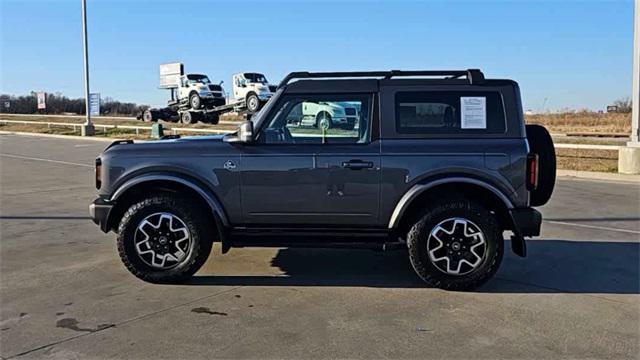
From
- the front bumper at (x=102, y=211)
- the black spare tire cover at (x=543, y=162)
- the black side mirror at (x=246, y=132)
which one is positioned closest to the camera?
the black side mirror at (x=246, y=132)

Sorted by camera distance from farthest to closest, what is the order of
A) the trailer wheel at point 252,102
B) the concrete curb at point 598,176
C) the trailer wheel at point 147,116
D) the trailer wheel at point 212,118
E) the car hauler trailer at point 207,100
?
the trailer wheel at point 147,116, the trailer wheel at point 212,118, the car hauler trailer at point 207,100, the trailer wheel at point 252,102, the concrete curb at point 598,176

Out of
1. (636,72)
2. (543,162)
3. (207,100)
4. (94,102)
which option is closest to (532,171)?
(543,162)

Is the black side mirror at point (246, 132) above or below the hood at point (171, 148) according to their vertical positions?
above

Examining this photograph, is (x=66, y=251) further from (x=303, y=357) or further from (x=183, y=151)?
(x=303, y=357)

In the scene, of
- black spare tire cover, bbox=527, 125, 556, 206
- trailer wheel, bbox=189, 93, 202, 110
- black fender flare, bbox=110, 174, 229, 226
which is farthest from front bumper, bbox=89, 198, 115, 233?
trailer wheel, bbox=189, 93, 202, 110

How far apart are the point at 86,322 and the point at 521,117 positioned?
13.2ft

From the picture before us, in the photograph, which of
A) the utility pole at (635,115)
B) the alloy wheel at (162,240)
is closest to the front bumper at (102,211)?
the alloy wheel at (162,240)

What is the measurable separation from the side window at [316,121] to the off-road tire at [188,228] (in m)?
0.96

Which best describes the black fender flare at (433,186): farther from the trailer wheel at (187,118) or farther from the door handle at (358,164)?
the trailer wheel at (187,118)

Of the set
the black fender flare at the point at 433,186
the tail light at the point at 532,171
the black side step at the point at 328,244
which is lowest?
the black side step at the point at 328,244

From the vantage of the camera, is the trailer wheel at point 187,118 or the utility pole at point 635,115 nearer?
the utility pole at point 635,115

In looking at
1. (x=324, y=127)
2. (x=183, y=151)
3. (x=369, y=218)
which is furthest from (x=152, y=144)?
(x=369, y=218)

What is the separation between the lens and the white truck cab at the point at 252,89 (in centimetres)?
3303

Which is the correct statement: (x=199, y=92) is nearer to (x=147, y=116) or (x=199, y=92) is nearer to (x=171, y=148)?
(x=147, y=116)
